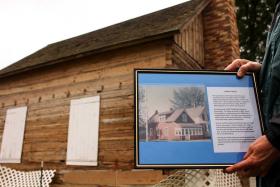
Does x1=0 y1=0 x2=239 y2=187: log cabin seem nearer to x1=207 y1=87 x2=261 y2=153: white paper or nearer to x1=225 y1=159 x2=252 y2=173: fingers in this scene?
x1=207 y1=87 x2=261 y2=153: white paper

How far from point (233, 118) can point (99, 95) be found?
25.3 feet

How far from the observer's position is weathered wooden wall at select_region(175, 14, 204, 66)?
9.45 m

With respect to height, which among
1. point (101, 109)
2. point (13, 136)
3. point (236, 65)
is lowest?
point (236, 65)

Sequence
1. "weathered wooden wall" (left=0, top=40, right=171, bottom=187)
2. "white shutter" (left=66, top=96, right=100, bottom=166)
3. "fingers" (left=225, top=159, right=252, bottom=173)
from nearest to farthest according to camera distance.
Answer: "fingers" (left=225, top=159, right=252, bottom=173)
"weathered wooden wall" (left=0, top=40, right=171, bottom=187)
"white shutter" (left=66, top=96, right=100, bottom=166)

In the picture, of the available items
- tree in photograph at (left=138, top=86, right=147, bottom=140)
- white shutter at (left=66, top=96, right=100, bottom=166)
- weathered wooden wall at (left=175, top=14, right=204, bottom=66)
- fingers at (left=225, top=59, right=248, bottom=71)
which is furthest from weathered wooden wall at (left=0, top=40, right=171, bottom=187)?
tree in photograph at (left=138, top=86, right=147, bottom=140)

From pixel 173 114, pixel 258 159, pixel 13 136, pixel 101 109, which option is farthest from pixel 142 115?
pixel 13 136

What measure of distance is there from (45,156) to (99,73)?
10.7 feet

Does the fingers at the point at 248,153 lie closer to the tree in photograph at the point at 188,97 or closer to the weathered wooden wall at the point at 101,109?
the tree in photograph at the point at 188,97

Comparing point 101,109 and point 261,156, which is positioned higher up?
point 101,109

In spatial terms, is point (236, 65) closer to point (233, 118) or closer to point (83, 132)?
point (233, 118)

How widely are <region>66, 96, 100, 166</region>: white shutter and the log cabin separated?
3 centimetres

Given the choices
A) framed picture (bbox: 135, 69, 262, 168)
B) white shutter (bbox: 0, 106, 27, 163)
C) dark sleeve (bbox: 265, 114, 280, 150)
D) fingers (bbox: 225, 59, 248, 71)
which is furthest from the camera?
white shutter (bbox: 0, 106, 27, 163)

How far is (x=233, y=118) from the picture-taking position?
1919 millimetres

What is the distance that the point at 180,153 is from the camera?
6.06 feet
